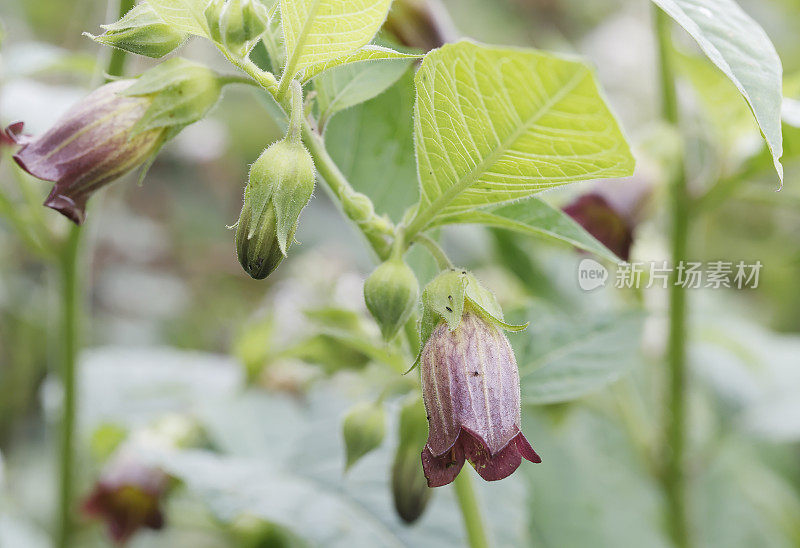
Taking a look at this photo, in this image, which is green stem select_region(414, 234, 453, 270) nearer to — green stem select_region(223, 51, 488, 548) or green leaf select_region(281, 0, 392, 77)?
green stem select_region(223, 51, 488, 548)

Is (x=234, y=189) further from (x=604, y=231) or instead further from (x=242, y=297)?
(x=604, y=231)

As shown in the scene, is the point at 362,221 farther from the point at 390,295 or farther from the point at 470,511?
the point at 470,511

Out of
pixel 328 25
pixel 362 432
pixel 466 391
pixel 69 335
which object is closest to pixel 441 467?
pixel 466 391

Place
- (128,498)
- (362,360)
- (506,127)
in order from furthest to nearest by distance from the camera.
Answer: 1. (128,498)
2. (362,360)
3. (506,127)

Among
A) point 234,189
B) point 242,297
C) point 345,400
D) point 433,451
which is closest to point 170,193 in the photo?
point 234,189

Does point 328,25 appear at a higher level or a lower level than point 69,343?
higher

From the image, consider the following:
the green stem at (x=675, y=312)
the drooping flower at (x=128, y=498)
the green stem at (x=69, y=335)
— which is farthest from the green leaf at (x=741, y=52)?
the drooping flower at (x=128, y=498)
